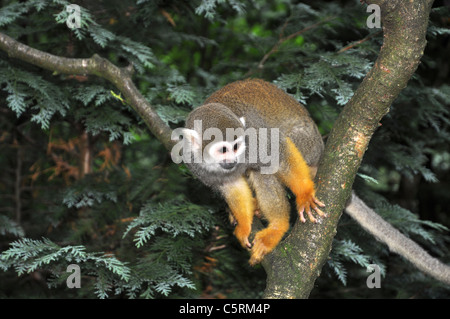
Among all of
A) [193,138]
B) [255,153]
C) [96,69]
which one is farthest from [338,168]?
[96,69]

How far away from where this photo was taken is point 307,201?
7.88 feet

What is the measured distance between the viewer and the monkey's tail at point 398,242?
105 inches

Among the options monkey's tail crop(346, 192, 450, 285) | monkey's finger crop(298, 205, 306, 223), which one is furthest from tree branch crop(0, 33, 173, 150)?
monkey's tail crop(346, 192, 450, 285)

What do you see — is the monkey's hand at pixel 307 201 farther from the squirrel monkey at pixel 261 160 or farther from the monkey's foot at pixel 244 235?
the monkey's foot at pixel 244 235

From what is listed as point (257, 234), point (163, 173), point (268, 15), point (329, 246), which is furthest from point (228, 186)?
point (268, 15)

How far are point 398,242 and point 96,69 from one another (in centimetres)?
241

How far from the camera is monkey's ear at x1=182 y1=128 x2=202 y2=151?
2541mm

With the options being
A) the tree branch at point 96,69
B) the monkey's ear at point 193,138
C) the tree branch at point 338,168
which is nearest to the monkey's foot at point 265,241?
the tree branch at point 338,168

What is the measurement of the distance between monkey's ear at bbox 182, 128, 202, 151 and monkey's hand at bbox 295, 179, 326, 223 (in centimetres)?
71

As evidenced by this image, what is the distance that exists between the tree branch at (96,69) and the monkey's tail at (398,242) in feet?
4.72

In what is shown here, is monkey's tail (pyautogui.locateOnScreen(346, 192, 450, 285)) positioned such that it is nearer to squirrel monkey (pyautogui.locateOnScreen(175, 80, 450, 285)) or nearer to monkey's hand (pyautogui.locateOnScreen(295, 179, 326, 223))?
squirrel monkey (pyautogui.locateOnScreen(175, 80, 450, 285))

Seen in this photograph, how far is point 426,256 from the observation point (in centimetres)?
271

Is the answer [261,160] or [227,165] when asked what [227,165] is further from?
[261,160]

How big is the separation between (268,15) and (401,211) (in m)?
3.15
